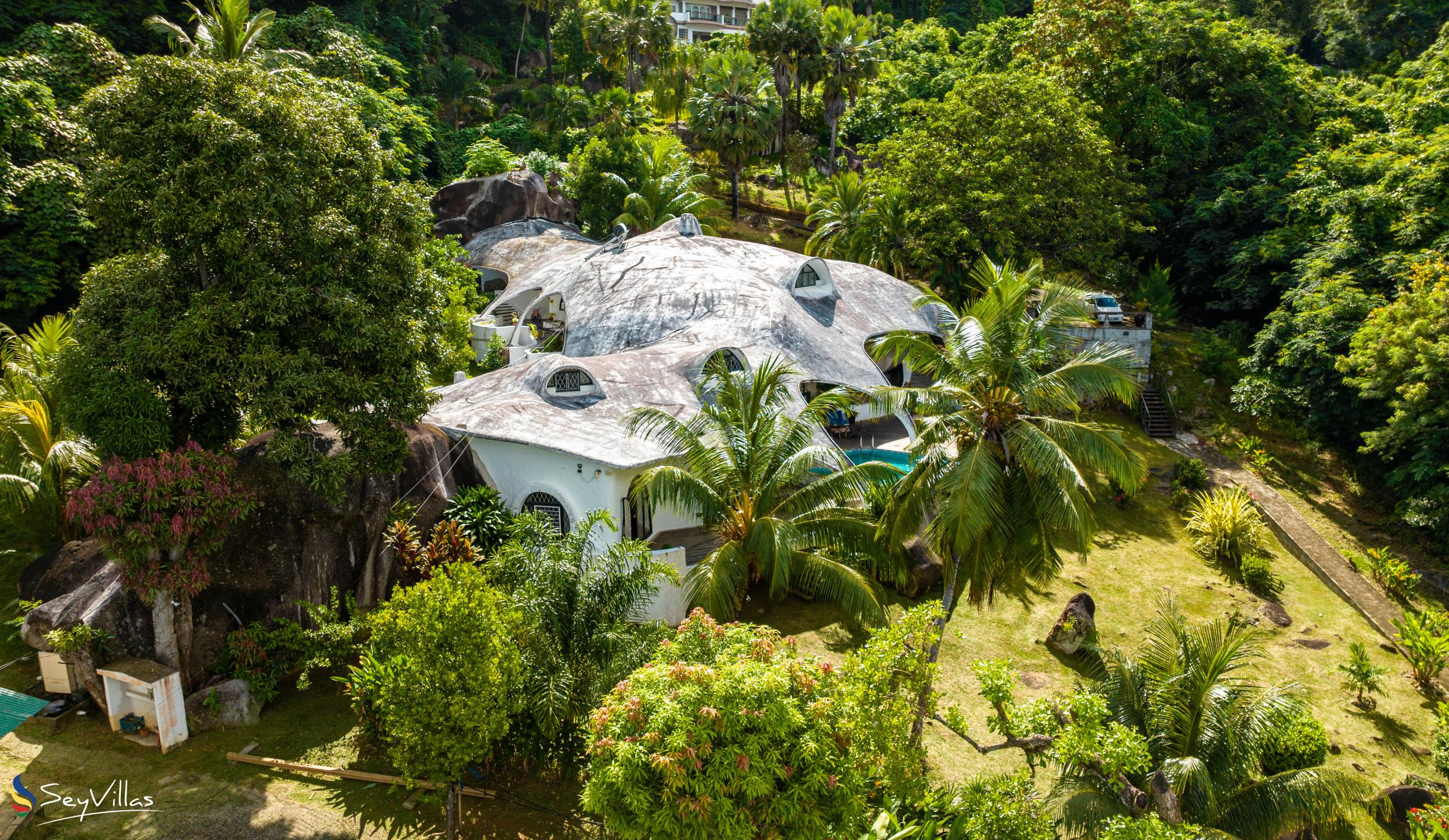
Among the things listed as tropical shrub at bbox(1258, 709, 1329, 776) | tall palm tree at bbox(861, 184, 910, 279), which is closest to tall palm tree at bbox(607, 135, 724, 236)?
tall palm tree at bbox(861, 184, 910, 279)

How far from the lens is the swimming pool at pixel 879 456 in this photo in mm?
24375

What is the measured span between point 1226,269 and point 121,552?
43227 mm

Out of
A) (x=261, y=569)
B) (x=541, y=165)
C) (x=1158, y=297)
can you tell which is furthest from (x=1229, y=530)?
(x=541, y=165)

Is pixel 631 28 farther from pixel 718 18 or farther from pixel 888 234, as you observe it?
pixel 718 18

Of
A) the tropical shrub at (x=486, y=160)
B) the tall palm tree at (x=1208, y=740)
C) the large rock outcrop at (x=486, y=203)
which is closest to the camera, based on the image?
the tall palm tree at (x=1208, y=740)

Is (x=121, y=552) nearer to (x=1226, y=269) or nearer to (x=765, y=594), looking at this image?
(x=765, y=594)

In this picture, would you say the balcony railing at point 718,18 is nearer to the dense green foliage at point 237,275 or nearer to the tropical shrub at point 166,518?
the dense green foliage at point 237,275

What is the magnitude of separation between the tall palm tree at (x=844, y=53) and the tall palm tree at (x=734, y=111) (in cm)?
520

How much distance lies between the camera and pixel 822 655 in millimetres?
18938

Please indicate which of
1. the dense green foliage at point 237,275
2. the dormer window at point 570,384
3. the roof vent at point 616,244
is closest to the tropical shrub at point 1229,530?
the dormer window at point 570,384

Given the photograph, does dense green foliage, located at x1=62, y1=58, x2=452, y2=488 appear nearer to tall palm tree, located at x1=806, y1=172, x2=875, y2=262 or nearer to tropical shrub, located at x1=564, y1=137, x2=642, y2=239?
tall palm tree, located at x1=806, y1=172, x2=875, y2=262

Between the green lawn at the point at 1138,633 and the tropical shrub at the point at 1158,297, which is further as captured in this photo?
the tropical shrub at the point at 1158,297

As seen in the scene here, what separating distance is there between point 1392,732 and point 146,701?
81.7 feet

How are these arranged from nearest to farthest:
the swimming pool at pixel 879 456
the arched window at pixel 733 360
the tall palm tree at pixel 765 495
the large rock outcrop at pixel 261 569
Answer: the large rock outcrop at pixel 261 569, the tall palm tree at pixel 765 495, the swimming pool at pixel 879 456, the arched window at pixel 733 360
